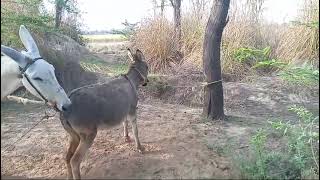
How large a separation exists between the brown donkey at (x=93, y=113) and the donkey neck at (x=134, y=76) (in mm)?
189

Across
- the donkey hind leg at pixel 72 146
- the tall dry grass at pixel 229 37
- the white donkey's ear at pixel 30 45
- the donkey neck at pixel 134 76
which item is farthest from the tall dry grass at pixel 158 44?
the white donkey's ear at pixel 30 45

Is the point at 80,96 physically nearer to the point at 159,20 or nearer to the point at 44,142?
the point at 44,142

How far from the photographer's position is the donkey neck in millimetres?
6453

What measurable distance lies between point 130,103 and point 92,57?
7.11 meters

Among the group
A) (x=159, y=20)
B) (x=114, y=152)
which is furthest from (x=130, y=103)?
(x=159, y=20)

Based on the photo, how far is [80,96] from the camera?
525 centimetres

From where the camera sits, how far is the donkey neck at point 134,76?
6453 mm

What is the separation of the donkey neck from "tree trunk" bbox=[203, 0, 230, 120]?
1389 mm

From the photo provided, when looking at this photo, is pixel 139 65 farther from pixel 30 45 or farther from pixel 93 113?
pixel 30 45

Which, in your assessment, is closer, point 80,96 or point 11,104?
point 80,96

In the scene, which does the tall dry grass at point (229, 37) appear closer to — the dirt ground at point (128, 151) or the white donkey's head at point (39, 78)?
the dirt ground at point (128, 151)

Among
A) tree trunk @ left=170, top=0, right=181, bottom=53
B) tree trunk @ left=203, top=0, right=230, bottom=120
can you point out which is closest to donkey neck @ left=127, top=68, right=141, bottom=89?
tree trunk @ left=203, top=0, right=230, bottom=120

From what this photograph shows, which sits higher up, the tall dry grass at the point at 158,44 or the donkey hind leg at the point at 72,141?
the tall dry grass at the point at 158,44

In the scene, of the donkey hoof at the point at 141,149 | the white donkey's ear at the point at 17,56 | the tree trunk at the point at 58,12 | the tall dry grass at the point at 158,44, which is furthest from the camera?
the tree trunk at the point at 58,12
